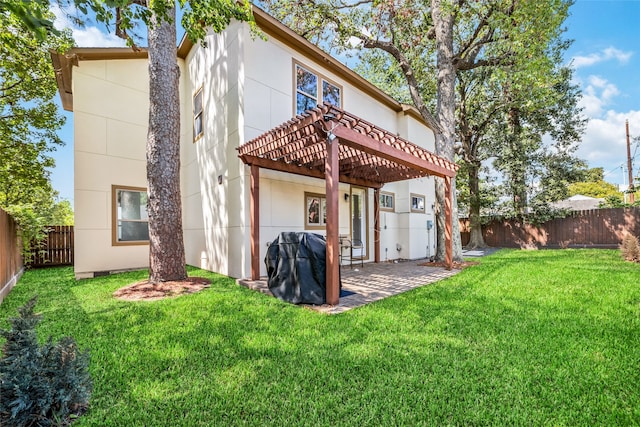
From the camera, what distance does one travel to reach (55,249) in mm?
8695

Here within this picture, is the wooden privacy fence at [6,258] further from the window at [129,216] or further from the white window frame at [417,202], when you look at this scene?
the white window frame at [417,202]

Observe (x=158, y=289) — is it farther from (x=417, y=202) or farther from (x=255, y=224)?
(x=417, y=202)

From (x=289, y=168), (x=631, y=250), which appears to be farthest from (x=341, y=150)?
(x=631, y=250)

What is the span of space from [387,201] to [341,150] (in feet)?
14.6

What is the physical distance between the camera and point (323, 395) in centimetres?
209

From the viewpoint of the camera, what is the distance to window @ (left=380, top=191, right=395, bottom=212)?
1016 centimetres

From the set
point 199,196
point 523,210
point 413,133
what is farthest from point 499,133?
point 199,196

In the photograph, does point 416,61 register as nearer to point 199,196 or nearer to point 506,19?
point 506,19

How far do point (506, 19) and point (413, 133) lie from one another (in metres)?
→ 4.49

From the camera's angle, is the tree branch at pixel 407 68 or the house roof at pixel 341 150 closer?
the house roof at pixel 341 150

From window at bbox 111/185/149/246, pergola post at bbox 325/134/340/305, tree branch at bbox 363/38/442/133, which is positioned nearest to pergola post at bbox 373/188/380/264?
tree branch at bbox 363/38/442/133

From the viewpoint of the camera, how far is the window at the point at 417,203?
11041 mm

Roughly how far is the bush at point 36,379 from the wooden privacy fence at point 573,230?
17.3m

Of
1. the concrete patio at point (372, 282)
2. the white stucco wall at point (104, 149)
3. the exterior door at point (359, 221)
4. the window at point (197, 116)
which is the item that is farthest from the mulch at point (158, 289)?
the exterior door at point (359, 221)
